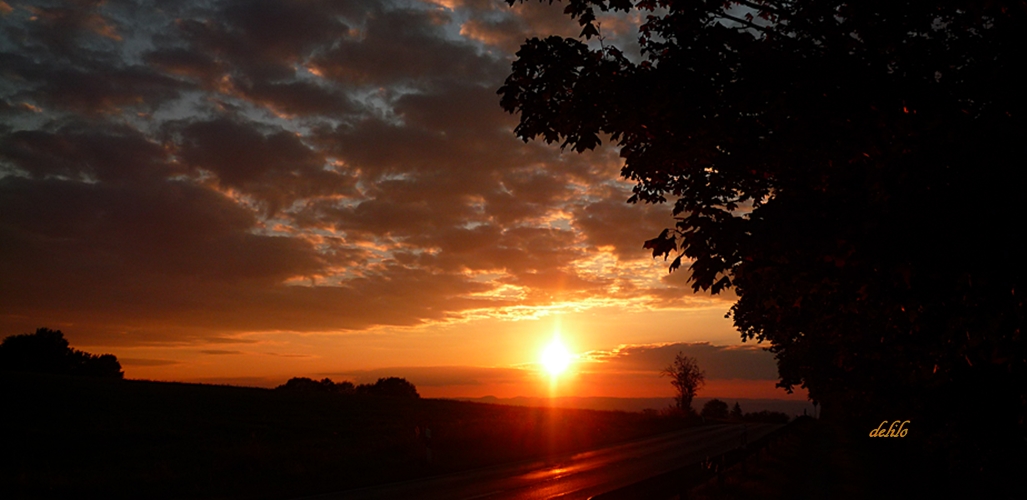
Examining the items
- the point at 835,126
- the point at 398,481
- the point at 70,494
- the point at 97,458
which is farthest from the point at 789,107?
the point at 97,458

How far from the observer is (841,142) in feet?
20.4

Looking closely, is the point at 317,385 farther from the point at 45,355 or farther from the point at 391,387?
the point at 45,355

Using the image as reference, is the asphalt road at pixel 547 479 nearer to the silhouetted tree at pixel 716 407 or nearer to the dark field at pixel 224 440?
the dark field at pixel 224 440

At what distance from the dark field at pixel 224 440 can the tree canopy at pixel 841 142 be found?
12.9 meters

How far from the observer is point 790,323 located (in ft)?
48.3

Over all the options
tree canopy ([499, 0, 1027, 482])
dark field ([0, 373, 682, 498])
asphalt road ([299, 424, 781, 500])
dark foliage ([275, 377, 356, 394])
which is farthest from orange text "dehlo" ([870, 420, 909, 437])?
dark foliage ([275, 377, 356, 394])

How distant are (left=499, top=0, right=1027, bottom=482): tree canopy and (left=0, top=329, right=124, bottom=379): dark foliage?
103145mm

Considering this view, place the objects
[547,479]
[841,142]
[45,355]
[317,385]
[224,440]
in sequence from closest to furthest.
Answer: [841,142]
[547,479]
[224,440]
[45,355]
[317,385]

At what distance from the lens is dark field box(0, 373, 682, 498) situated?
17.1 metres

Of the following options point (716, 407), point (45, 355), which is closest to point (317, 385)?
point (45, 355)

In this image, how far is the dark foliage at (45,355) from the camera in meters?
91.4

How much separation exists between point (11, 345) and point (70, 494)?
99.1m

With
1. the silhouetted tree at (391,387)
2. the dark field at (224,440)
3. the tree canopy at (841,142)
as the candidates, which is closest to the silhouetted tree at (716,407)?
the silhouetted tree at (391,387)

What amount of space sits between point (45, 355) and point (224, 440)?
8233cm
